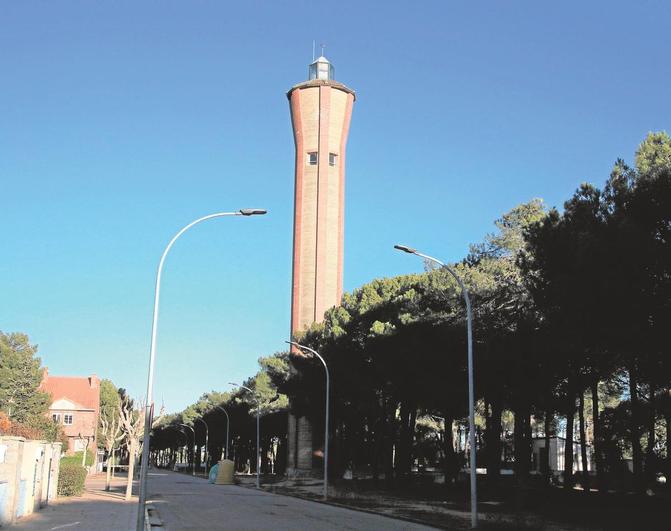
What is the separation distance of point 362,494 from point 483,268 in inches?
567

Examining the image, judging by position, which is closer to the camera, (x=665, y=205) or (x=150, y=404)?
(x=150, y=404)

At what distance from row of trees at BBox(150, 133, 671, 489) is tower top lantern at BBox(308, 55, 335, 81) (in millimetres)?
26539

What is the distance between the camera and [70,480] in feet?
115

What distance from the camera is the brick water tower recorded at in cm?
6706

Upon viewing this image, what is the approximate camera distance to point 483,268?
1428 inches

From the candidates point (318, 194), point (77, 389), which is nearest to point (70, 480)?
point (318, 194)

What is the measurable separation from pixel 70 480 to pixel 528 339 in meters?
21.7

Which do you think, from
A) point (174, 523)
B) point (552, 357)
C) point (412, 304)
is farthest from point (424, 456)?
point (174, 523)

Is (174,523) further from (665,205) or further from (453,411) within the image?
(453,411)

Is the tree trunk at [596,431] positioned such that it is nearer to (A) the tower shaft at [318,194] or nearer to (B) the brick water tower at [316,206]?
Answer: (B) the brick water tower at [316,206]

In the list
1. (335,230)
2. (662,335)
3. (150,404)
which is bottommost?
(150,404)

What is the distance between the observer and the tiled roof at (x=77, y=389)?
9850 cm

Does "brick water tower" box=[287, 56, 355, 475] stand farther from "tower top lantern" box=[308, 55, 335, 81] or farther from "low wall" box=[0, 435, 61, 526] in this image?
"low wall" box=[0, 435, 61, 526]

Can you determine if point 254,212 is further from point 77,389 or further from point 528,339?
point 77,389
